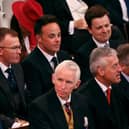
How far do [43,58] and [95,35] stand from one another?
0.76m

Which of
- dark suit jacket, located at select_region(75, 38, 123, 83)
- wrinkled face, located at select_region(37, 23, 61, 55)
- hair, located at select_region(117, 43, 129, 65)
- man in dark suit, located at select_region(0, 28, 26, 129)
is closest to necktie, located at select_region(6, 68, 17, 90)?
man in dark suit, located at select_region(0, 28, 26, 129)

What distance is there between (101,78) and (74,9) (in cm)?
183

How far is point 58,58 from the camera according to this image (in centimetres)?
534

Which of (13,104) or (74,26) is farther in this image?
(74,26)

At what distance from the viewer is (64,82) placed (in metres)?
4.33

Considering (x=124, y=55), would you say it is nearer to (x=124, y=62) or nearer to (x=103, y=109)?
(x=124, y=62)

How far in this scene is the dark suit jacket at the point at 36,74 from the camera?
5016 millimetres

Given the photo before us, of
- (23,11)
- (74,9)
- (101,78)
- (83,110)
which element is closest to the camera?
(83,110)

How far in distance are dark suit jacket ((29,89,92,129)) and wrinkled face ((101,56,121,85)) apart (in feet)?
1.70

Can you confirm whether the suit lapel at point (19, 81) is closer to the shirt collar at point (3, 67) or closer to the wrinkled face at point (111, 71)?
the shirt collar at point (3, 67)

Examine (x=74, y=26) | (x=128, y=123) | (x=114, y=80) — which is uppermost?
(x=74, y=26)

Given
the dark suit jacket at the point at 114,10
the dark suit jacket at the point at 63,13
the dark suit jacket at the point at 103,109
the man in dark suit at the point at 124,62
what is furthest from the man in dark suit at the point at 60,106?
the dark suit jacket at the point at 114,10

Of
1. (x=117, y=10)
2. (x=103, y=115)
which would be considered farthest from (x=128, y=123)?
(x=117, y=10)

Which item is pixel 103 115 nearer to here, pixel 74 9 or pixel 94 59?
pixel 94 59
